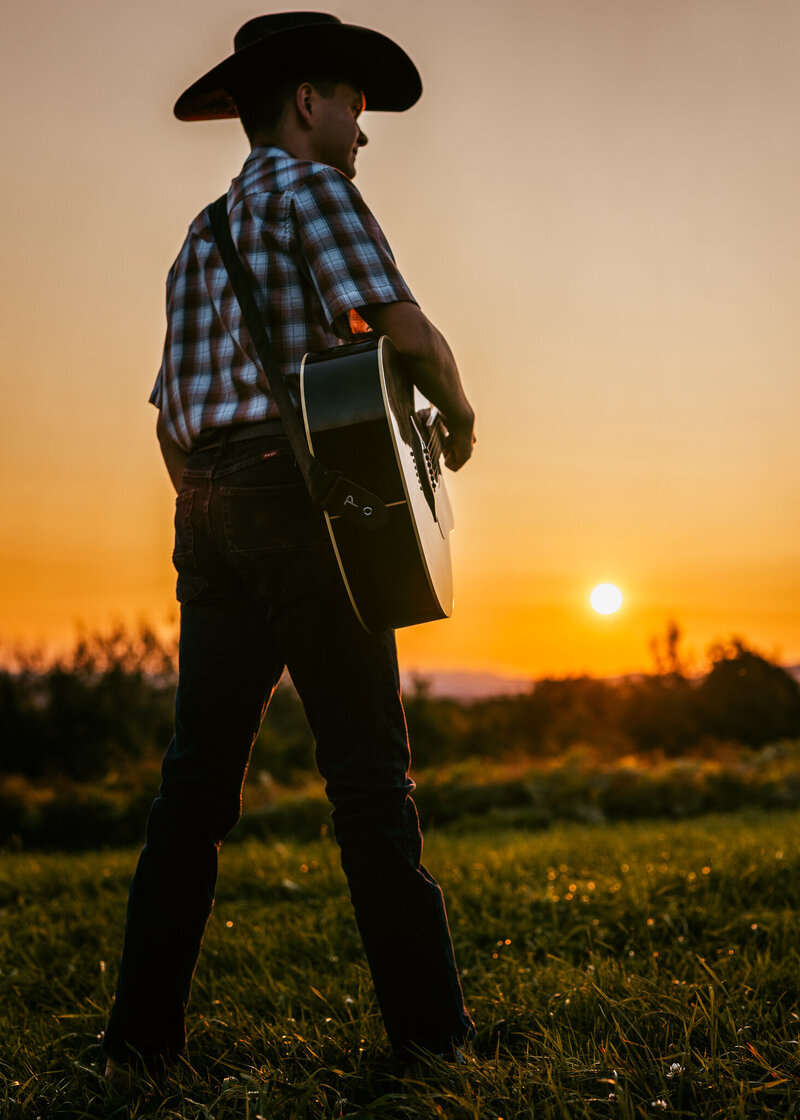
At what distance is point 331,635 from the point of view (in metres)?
1.87

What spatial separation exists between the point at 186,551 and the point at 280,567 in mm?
276

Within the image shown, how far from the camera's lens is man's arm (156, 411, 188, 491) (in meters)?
2.25

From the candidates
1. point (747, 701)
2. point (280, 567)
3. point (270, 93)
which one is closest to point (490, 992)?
point (280, 567)

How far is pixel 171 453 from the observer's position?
227 centimetres

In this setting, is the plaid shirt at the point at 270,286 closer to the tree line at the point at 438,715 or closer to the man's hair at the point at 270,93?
the man's hair at the point at 270,93

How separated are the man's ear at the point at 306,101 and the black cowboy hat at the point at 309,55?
41 mm

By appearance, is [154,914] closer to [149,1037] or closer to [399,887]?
[149,1037]

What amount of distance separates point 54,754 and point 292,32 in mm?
13317

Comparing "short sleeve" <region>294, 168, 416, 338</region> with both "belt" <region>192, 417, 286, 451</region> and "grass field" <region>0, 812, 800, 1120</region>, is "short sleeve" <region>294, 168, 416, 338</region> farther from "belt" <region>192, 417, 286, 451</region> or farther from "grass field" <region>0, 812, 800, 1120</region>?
"grass field" <region>0, 812, 800, 1120</region>

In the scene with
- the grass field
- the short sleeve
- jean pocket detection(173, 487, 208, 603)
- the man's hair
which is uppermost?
the man's hair

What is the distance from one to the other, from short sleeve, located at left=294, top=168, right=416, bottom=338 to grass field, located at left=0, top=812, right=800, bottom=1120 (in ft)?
4.98

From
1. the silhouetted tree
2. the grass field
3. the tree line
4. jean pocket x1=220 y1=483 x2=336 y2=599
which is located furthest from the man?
the silhouetted tree

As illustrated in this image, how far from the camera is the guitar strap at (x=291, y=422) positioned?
1760mm

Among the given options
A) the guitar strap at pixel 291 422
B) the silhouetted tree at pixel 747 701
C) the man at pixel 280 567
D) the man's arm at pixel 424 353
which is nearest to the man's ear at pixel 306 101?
the man at pixel 280 567
